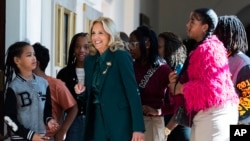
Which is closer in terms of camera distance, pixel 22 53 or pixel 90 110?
pixel 90 110

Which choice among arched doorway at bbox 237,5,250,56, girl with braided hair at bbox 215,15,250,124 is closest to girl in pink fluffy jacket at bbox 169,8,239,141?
girl with braided hair at bbox 215,15,250,124

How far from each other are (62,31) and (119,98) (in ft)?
7.55

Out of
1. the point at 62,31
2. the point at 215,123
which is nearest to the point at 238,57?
the point at 215,123

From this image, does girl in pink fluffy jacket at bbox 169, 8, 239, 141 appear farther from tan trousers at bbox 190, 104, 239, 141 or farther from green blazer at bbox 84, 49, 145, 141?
green blazer at bbox 84, 49, 145, 141

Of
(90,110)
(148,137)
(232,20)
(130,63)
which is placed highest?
(232,20)

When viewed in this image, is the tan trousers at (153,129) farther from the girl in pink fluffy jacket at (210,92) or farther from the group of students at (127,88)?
the girl in pink fluffy jacket at (210,92)

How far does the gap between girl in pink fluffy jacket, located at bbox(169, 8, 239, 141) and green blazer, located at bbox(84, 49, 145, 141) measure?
13.5 inches

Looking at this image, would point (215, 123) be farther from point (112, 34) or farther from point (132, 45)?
point (132, 45)

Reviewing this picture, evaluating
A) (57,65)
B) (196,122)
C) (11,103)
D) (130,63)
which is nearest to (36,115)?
(11,103)

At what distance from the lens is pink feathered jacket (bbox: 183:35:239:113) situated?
10.7 ft

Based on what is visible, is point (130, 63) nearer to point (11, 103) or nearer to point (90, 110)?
point (90, 110)

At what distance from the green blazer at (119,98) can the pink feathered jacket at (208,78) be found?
34cm

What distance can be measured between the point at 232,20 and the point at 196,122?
719 millimetres

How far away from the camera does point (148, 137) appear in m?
4.03
